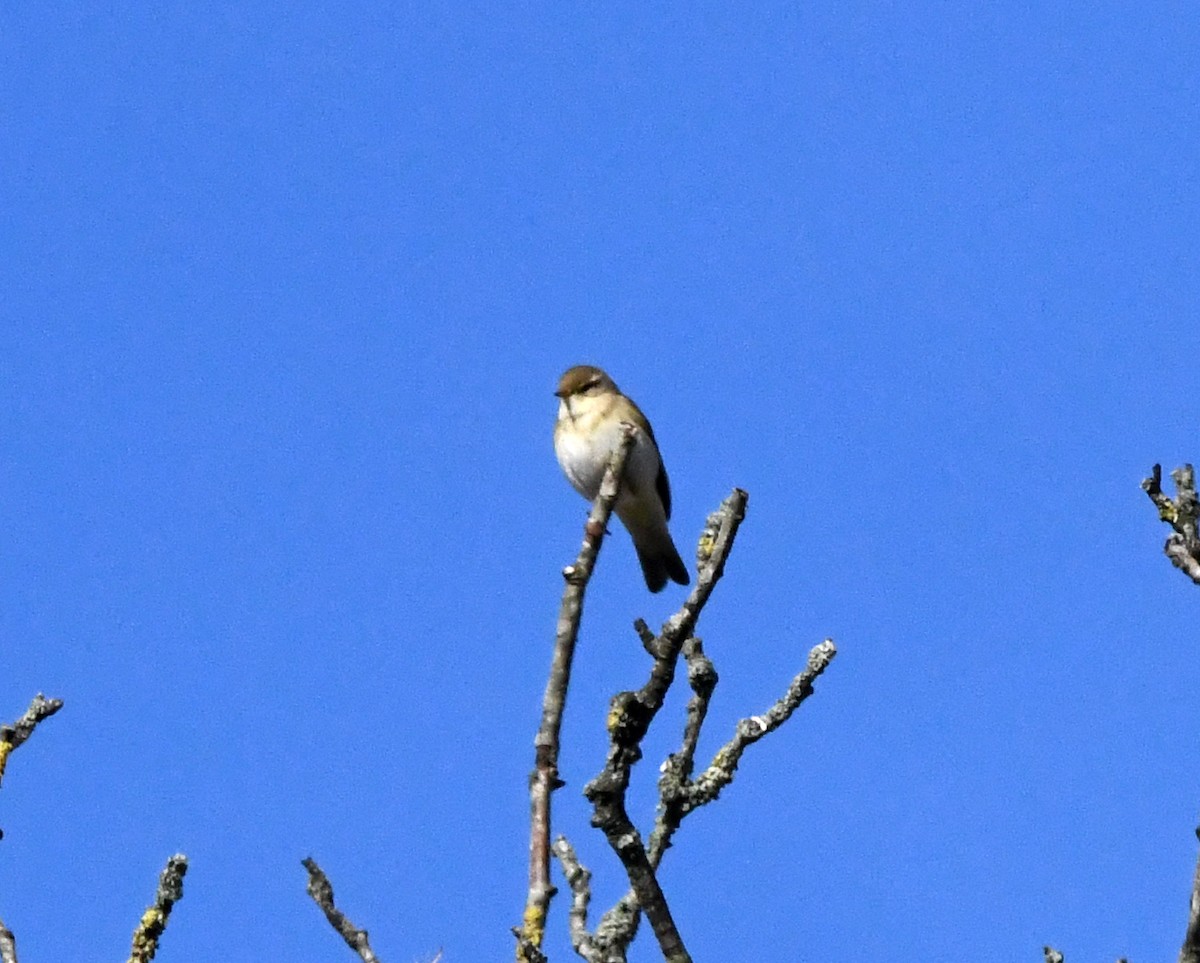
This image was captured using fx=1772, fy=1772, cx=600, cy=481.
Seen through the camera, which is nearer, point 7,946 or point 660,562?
point 7,946

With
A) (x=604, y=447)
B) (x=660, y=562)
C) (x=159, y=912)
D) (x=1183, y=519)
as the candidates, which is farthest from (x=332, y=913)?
(x=660, y=562)

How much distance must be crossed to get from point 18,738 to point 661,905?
210 cm

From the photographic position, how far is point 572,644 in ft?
13.6

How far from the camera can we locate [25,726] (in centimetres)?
511

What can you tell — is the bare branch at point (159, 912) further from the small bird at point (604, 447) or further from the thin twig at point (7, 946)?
the small bird at point (604, 447)

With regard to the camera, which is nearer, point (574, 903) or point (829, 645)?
point (574, 903)

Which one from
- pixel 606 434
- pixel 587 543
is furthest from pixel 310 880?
pixel 606 434

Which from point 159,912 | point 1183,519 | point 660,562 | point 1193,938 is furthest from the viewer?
point 660,562

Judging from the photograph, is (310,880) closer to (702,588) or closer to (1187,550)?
(702,588)

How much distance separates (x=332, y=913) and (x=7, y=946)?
0.85m

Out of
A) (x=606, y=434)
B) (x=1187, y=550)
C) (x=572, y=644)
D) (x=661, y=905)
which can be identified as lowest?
(x=661, y=905)

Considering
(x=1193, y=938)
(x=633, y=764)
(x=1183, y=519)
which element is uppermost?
(x=1183, y=519)

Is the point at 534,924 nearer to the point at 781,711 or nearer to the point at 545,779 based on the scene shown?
the point at 545,779

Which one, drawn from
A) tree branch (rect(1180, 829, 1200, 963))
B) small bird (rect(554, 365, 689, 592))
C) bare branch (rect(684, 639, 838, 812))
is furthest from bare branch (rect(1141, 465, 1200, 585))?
small bird (rect(554, 365, 689, 592))
